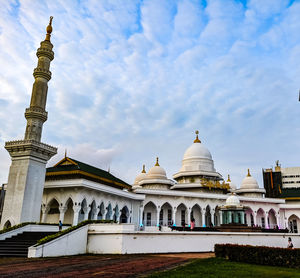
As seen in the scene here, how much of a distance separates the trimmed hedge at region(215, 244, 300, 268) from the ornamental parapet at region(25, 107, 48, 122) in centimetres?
2053

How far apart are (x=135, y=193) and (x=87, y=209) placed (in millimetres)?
9374

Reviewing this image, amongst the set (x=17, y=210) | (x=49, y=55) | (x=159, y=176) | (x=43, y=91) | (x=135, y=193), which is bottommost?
(x=17, y=210)

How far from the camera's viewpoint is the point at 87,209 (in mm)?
29891

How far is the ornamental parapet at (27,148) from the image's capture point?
25859 mm

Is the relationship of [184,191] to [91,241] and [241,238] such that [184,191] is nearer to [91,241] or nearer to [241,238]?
[241,238]

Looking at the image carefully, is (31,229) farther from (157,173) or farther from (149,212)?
(157,173)

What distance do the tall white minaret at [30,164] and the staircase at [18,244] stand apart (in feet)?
15.6

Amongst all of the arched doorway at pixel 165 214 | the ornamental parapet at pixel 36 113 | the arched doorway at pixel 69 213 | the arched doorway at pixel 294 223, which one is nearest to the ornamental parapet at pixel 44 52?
the ornamental parapet at pixel 36 113

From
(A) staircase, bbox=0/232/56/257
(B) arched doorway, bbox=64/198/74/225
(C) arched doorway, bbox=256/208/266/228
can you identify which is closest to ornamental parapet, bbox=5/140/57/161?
(B) arched doorway, bbox=64/198/74/225

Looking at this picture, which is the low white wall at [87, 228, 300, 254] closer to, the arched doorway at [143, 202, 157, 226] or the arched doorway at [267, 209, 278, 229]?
the arched doorway at [143, 202, 157, 226]

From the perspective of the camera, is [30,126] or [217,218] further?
[217,218]

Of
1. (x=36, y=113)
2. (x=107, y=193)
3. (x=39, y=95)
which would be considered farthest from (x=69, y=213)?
(x=39, y=95)

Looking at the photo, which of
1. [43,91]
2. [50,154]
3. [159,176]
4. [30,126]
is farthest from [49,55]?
[159,176]

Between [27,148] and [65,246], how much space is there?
1170 centimetres
